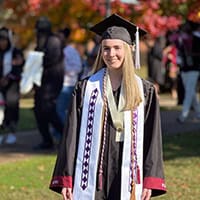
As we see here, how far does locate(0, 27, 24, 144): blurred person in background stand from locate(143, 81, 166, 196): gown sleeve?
697 cm

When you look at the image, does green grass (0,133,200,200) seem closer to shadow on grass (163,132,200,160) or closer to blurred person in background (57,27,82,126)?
shadow on grass (163,132,200,160)

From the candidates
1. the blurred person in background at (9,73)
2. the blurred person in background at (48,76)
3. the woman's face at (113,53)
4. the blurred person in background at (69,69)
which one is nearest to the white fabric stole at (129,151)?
the woman's face at (113,53)

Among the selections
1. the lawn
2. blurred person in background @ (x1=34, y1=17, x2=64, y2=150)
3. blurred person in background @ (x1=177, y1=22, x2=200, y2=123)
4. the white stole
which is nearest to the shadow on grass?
the lawn

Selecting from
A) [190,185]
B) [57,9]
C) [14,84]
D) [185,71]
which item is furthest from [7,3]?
[190,185]

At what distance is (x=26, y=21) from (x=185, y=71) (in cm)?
1013

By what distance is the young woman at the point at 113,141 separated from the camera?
5219 millimetres

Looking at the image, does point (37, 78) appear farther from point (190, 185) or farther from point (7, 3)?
point (7, 3)

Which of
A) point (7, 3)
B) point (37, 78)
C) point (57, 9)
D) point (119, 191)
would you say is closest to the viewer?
point (119, 191)

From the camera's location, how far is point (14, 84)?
12.3 m

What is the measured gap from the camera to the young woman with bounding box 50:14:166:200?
17.1ft

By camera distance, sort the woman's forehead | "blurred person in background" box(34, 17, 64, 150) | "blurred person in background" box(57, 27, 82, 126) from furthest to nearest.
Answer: "blurred person in background" box(57, 27, 82, 126), "blurred person in background" box(34, 17, 64, 150), the woman's forehead

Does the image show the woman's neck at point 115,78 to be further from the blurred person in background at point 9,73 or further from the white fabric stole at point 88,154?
the blurred person in background at point 9,73

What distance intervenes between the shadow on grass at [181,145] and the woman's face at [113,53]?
6.04 metres

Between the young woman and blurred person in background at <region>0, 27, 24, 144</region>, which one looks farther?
blurred person in background at <region>0, 27, 24, 144</region>
